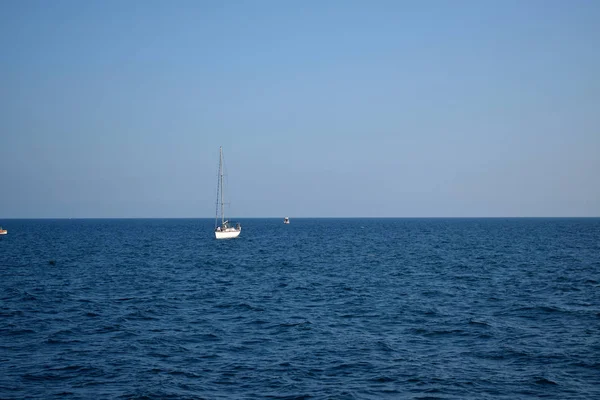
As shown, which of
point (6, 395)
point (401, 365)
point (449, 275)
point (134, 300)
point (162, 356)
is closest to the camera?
point (6, 395)

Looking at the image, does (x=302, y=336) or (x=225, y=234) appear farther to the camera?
(x=225, y=234)

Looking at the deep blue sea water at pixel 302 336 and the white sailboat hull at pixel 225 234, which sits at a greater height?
the white sailboat hull at pixel 225 234

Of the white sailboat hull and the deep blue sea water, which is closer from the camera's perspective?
the deep blue sea water

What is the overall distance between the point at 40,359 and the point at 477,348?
19.2 meters

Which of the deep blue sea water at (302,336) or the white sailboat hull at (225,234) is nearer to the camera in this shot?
the deep blue sea water at (302,336)

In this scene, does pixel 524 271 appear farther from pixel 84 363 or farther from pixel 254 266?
pixel 84 363

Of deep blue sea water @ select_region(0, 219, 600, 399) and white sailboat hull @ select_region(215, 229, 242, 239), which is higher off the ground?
white sailboat hull @ select_region(215, 229, 242, 239)

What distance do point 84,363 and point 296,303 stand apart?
17.1 meters

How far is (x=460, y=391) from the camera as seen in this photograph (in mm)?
18891

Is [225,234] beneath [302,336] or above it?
above

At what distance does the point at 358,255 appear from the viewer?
80062 millimetres

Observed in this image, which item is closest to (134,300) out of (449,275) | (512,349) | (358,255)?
(512,349)

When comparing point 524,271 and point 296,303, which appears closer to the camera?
point 296,303

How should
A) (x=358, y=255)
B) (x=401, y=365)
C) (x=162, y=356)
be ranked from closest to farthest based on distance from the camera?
(x=401, y=365), (x=162, y=356), (x=358, y=255)
